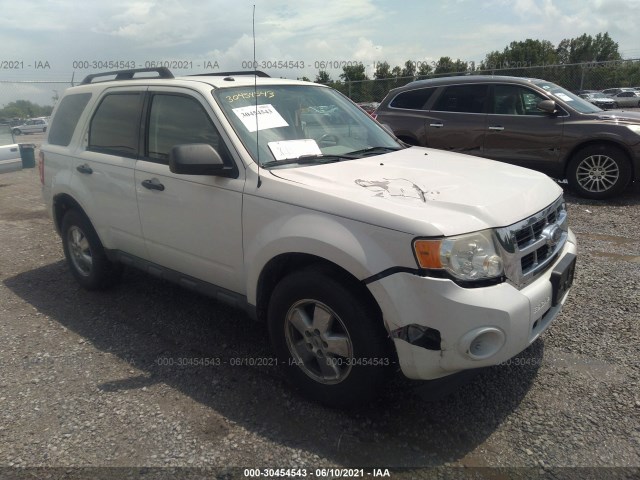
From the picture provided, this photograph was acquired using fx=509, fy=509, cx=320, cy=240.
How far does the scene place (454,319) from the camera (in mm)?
2328

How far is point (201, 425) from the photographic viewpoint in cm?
284

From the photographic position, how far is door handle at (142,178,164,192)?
141 inches

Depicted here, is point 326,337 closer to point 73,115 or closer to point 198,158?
point 198,158

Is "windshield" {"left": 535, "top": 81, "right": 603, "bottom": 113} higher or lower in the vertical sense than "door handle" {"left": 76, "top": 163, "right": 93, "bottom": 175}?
higher

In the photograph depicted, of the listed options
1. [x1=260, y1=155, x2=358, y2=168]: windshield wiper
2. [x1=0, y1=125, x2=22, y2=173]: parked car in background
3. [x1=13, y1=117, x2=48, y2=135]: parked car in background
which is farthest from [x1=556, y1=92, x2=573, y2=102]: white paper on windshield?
[x1=13, y1=117, x2=48, y2=135]: parked car in background

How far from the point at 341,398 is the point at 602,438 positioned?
4.45ft

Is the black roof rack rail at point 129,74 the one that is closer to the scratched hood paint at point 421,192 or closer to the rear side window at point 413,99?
the scratched hood paint at point 421,192

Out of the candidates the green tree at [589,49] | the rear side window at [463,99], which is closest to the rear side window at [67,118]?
the rear side window at [463,99]

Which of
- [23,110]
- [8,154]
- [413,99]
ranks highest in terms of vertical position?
[23,110]

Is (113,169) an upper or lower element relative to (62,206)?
upper

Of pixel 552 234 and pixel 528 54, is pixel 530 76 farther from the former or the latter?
pixel 528 54

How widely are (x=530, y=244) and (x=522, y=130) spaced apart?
5.71m

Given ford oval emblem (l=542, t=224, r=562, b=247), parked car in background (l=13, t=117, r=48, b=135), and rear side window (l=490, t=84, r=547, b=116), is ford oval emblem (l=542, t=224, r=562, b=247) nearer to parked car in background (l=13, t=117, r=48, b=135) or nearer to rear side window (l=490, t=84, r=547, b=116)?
rear side window (l=490, t=84, r=547, b=116)

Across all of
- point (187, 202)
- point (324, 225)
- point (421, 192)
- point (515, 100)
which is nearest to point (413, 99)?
point (515, 100)
